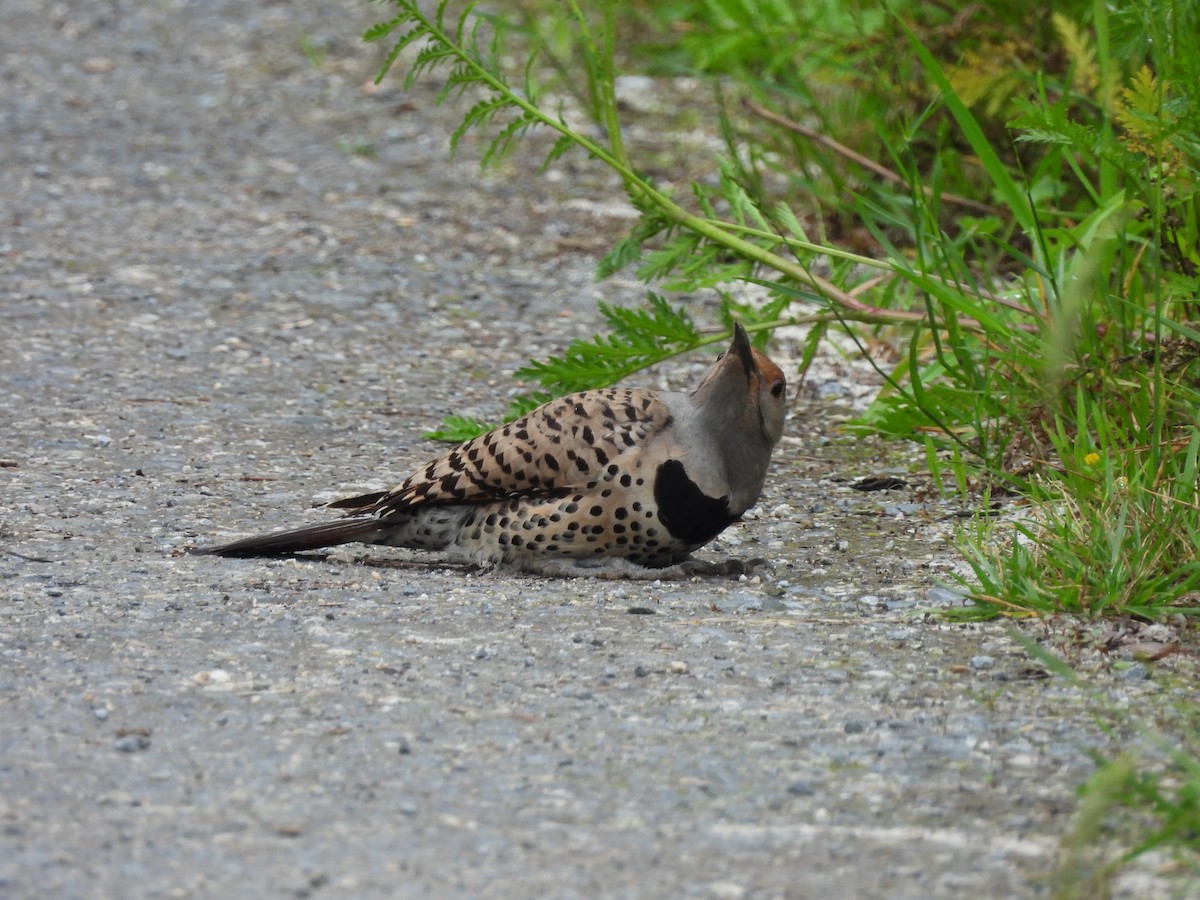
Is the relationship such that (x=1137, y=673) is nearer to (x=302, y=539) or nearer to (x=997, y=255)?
(x=302, y=539)

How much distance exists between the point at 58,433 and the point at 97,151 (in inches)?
158

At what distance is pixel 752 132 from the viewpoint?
8578 mm

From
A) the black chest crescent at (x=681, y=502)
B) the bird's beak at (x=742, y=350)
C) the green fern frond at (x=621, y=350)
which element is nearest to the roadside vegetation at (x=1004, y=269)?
the green fern frond at (x=621, y=350)

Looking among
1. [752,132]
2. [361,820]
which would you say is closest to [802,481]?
[361,820]

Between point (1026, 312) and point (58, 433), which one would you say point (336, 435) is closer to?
point (58, 433)

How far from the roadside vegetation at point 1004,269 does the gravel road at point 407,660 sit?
0.26 metres

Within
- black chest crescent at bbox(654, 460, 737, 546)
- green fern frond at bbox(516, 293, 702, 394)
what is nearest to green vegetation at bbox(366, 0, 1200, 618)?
green fern frond at bbox(516, 293, 702, 394)

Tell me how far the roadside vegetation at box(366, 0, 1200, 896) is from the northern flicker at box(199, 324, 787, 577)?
1.42ft

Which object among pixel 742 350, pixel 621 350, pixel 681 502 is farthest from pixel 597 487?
pixel 621 350

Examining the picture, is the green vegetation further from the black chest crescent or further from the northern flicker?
the black chest crescent

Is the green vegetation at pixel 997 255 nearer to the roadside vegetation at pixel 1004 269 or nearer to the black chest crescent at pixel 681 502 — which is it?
the roadside vegetation at pixel 1004 269

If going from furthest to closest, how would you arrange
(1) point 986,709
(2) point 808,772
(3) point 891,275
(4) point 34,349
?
(4) point 34,349
(3) point 891,275
(1) point 986,709
(2) point 808,772

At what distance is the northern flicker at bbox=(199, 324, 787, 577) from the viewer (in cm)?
441

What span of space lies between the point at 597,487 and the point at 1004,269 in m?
3.33
